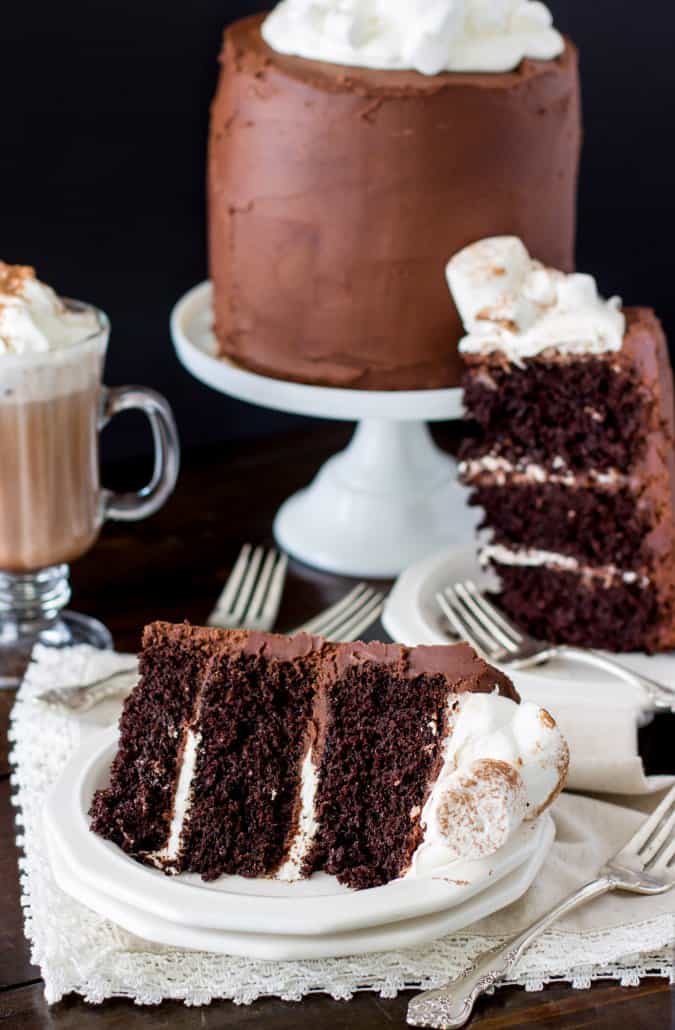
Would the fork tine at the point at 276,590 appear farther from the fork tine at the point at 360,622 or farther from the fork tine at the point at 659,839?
the fork tine at the point at 659,839

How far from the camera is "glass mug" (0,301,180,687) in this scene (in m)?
1.79

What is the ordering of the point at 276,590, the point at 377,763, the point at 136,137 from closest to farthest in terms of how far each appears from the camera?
the point at 377,763 → the point at 276,590 → the point at 136,137

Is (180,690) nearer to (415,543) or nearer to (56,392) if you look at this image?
(56,392)

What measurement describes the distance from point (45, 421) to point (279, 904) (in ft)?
2.69

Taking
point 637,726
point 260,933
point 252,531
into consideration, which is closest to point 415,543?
point 252,531

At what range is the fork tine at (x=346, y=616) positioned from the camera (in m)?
1.95

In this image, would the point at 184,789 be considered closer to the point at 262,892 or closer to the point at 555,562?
the point at 262,892

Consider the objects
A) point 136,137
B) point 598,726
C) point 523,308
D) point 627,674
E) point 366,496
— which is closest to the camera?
point 598,726

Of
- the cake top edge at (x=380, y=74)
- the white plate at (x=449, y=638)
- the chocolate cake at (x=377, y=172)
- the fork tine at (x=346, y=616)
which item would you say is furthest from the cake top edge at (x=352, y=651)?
the cake top edge at (x=380, y=74)

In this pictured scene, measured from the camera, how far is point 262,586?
2096 mm

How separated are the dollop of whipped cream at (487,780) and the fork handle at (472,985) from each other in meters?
0.08

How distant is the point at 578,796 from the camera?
152 cm

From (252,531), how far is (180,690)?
955 millimetres

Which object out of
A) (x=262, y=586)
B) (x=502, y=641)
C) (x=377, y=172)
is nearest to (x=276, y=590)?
(x=262, y=586)
